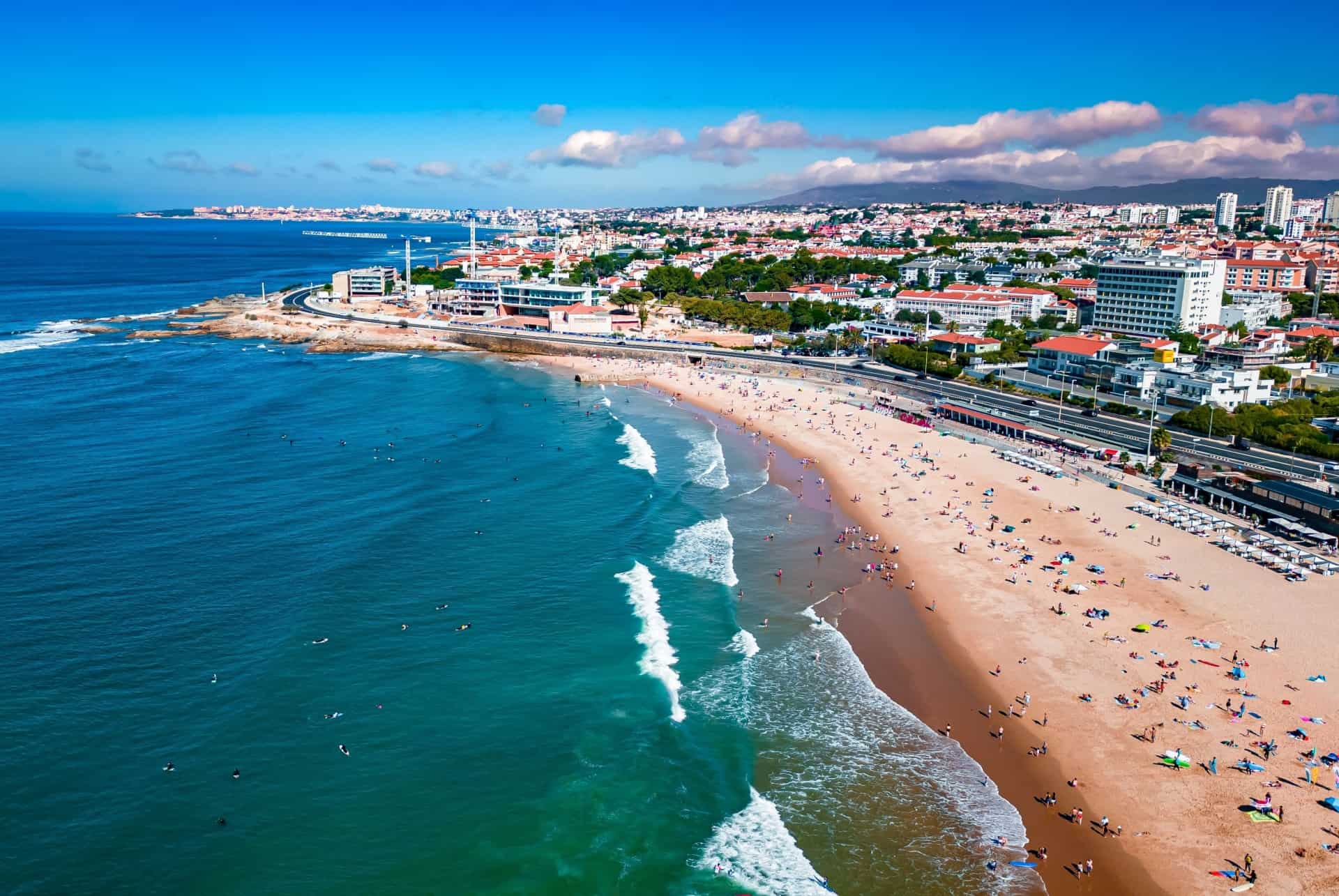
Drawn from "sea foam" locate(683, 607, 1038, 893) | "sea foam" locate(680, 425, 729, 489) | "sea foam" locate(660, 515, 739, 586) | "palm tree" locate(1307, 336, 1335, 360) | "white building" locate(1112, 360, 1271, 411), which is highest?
"palm tree" locate(1307, 336, 1335, 360)

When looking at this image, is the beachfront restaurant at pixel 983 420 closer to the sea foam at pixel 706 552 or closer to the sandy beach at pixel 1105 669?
the sandy beach at pixel 1105 669

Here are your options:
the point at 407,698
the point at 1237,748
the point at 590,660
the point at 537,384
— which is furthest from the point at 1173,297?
the point at 407,698

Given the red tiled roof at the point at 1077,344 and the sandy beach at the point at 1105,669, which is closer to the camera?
the sandy beach at the point at 1105,669

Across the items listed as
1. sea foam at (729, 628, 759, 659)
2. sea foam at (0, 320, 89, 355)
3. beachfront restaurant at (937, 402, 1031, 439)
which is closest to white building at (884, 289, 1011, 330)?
beachfront restaurant at (937, 402, 1031, 439)

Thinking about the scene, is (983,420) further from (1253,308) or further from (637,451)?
(1253,308)

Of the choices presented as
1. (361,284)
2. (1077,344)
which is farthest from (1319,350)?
(361,284)

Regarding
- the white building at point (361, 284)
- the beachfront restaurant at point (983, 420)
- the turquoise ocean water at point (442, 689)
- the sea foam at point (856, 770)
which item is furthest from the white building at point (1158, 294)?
the white building at point (361, 284)

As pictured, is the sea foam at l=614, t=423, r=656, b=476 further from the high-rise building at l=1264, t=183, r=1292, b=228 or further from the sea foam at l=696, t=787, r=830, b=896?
the high-rise building at l=1264, t=183, r=1292, b=228
